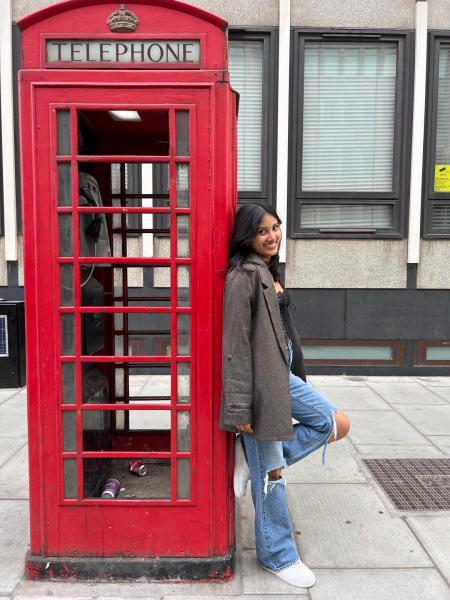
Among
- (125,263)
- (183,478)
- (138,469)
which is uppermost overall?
(125,263)

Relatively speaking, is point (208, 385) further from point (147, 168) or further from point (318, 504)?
point (147, 168)

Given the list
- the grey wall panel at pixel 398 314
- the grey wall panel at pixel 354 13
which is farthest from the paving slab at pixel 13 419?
the grey wall panel at pixel 354 13

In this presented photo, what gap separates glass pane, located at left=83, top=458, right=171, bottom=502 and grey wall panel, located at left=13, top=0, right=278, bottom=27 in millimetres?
6119

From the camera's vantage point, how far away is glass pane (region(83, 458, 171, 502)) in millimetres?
2902

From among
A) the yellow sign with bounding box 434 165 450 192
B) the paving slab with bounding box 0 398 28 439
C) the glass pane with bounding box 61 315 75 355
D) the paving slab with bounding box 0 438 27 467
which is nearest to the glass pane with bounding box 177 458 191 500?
the glass pane with bounding box 61 315 75 355

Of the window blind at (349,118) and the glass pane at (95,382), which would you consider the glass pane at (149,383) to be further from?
the window blind at (349,118)

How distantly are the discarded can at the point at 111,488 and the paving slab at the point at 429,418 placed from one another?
131 inches

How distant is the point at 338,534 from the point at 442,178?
19.2 feet

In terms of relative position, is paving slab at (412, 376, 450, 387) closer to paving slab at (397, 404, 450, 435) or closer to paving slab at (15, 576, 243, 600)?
paving slab at (397, 404, 450, 435)

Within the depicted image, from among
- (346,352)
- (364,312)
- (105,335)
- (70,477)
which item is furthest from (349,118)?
(70,477)

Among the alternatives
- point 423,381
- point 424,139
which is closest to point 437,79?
point 424,139

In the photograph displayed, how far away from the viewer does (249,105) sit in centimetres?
739

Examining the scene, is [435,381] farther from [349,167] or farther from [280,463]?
[280,463]

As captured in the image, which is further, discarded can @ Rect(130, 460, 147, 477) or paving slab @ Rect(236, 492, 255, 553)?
discarded can @ Rect(130, 460, 147, 477)
